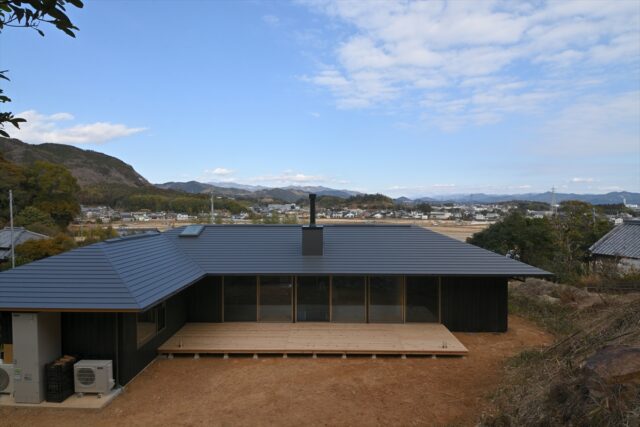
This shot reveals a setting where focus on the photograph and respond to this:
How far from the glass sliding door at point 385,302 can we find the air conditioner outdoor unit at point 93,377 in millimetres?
6094

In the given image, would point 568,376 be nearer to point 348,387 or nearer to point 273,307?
point 348,387

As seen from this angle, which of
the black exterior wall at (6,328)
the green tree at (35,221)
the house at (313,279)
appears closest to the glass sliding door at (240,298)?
the house at (313,279)

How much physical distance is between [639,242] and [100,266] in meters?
24.4

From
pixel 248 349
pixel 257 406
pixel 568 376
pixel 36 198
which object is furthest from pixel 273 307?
pixel 36 198

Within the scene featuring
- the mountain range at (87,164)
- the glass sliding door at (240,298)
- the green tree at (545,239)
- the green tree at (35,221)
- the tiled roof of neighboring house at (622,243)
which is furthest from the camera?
the mountain range at (87,164)

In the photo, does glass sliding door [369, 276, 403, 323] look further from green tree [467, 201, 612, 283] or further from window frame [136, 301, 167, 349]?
green tree [467, 201, 612, 283]

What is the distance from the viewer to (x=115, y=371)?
737cm

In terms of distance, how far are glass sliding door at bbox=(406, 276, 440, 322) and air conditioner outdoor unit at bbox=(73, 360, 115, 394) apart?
6.88 metres

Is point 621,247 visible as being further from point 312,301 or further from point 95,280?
point 95,280

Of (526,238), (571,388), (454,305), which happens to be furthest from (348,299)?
(526,238)

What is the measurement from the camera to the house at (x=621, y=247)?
66.8 ft

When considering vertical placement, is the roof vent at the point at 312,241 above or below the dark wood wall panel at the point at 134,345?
above

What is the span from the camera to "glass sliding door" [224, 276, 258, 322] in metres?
10.7

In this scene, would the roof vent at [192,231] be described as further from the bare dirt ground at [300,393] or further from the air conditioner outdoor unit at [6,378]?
the air conditioner outdoor unit at [6,378]
